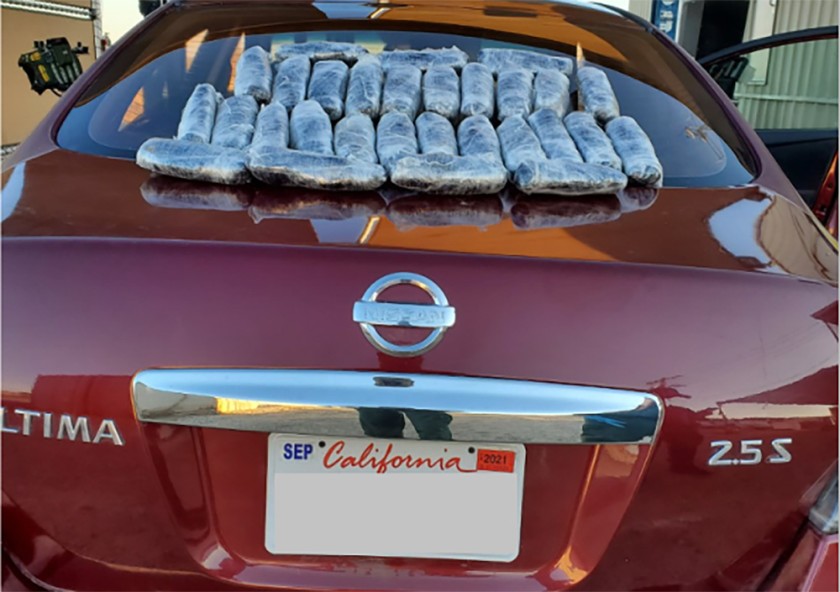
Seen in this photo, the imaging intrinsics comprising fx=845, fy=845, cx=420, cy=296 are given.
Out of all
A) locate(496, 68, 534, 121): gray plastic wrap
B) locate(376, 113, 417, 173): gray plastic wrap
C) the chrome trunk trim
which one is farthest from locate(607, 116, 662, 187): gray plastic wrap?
the chrome trunk trim

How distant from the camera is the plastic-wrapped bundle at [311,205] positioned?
4.92ft

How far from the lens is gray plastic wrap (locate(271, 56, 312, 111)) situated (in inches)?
85.2

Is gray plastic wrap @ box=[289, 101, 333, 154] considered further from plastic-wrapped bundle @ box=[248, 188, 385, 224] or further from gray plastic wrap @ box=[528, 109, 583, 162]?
gray plastic wrap @ box=[528, 109, 583, 162]

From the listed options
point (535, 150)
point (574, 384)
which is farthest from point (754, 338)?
point (535, 150)

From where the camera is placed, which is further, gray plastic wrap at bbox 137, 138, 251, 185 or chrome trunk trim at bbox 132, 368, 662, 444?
gray plastic wrap at bbox 137, 138, 251, 185

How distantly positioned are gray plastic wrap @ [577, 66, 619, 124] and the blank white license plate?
1163 mm

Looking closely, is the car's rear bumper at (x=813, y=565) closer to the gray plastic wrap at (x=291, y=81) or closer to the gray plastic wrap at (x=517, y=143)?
the gray plastic wrap at (x=517, y=143)

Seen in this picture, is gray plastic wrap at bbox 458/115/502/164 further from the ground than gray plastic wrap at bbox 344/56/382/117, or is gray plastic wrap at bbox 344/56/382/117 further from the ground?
gray plastic wrap at bbox 344/56/382/117

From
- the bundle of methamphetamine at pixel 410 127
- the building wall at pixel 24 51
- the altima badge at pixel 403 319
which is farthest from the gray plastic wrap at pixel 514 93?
the building wall at pixel 24 51

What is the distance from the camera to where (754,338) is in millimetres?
1316

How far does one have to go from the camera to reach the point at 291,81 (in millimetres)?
2229

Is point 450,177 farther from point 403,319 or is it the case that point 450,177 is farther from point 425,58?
point 425,58

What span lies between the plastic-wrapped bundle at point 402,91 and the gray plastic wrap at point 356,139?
9 cm

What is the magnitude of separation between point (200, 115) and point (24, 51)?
25.0ft
